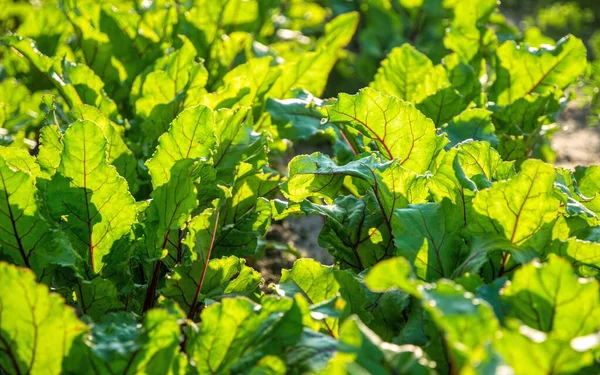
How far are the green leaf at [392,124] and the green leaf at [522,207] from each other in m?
0.37

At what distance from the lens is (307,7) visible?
5.11m

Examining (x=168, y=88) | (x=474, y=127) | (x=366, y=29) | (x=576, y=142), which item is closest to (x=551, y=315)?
(x=474, y=127)

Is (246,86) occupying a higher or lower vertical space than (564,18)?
higher

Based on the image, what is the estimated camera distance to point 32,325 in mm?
1490

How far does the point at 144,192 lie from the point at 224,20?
4.05 ft

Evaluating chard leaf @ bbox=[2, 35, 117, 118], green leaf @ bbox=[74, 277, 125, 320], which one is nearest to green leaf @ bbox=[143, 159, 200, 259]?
green leaf @ bbox=[74, 277, 125, 320]

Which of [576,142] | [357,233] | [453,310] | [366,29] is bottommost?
[576,142]

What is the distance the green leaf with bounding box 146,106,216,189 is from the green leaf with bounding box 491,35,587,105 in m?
1.45

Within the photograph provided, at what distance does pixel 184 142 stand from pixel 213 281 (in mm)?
416

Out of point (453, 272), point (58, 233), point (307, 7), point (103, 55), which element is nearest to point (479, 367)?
point (453, 272)

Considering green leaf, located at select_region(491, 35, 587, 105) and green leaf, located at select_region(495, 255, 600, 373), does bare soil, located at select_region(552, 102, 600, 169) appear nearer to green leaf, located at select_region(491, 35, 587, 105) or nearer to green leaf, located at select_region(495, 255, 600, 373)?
green leaf, located at select_region(491, 35, 587, 105)

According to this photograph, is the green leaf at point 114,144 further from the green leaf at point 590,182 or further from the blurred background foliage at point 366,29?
the green leaf at point 590,182

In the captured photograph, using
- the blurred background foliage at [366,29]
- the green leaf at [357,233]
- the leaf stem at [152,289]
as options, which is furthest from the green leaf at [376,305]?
the blurred background foliage at [366,29]

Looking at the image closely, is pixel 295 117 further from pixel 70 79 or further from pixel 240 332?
pixel 240 332
